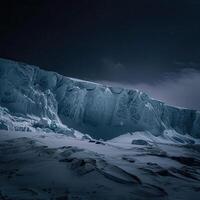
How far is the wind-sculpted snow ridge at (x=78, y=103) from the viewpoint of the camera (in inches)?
1570

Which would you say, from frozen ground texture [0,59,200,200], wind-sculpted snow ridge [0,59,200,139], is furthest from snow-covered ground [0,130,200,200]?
wind-sculpted snow ridge [0,59,200,139]

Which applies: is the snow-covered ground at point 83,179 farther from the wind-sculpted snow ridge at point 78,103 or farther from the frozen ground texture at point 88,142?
the wind-sculpted snow ridge at point 78,103

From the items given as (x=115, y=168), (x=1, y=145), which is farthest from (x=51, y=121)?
(x=115, y=168)

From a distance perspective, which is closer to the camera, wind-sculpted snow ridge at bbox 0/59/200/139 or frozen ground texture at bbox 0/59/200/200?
frozen ground texture at bbox 0/59/200/200

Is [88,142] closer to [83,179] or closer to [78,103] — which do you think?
[83,179]

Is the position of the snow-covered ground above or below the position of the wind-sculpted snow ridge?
below

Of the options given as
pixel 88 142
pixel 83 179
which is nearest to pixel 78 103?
pixel 88 142

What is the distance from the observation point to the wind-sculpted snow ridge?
3988 cm

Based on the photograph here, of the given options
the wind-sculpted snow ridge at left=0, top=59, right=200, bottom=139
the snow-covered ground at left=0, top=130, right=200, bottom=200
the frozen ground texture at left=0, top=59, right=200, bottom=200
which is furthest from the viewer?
the wind-sculpted snow ridge at left=0, top=59, right=200, bottom=139

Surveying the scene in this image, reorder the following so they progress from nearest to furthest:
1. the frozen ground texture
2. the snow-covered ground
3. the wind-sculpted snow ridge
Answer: the snow-covered ground → the frozen ground texture → the wind-sculpted snow ridge

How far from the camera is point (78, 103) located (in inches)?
1885

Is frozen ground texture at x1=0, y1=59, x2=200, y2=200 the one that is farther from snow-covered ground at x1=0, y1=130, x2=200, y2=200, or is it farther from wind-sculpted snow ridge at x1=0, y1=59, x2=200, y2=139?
wind-sculpted snow ridge at x1=0, y1=59, x2=200, y2=139

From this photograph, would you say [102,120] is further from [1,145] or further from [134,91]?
[1,145]

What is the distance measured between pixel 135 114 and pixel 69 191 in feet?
141
